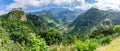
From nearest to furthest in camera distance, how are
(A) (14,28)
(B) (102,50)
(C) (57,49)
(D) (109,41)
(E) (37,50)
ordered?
(E) (37,50) → (C) (57,49) → (B) (102,50) → (D) (109,41) → (A) (14,28)

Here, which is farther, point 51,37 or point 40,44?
point 51,37

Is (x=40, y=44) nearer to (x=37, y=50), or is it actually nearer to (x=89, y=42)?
(x=37, y=50)

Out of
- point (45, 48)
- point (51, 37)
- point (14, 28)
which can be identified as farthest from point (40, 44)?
point (14, 28)

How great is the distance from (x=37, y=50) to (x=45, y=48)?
1.34 m

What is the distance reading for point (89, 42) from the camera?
85.4ft

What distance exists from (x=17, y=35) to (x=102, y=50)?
11794 cm

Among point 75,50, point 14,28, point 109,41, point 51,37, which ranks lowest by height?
point 14,28

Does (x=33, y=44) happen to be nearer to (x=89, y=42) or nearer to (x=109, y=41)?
(x=89, y=42)

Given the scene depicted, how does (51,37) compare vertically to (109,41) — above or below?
below

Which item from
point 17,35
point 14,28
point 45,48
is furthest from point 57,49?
point 14,28

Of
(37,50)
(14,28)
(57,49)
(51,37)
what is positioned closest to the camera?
(37,50)

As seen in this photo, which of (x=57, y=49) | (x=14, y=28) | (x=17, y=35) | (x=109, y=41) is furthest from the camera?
(x=14, y=28)

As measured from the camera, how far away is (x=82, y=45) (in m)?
25.3

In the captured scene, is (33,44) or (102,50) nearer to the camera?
(33,44)
